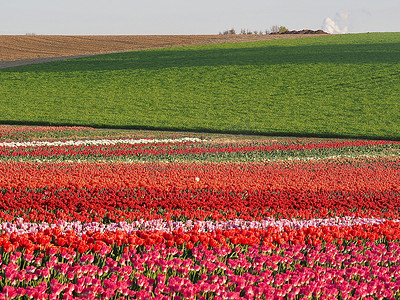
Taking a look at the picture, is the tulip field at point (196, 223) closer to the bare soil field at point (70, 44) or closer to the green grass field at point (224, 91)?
the green grass field at point (224, 91)

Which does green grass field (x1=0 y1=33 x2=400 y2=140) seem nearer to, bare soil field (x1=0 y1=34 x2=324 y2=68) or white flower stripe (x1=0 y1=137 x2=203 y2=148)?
white flower stripe (x1=0 y1=137 x2=203 y2=148)

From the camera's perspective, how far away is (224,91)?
3984 cm

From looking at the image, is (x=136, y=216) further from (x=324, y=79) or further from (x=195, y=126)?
(x=324, y=79)

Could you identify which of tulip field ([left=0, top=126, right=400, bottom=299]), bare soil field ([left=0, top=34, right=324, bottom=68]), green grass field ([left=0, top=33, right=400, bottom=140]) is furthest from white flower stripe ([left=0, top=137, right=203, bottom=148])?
bare soil field ([left=0, top=34, right=324, bottom=68])

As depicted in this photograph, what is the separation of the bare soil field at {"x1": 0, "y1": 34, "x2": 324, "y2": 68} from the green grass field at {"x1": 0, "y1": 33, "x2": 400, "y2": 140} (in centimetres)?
729

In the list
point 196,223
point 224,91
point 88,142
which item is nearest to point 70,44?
point 224,91

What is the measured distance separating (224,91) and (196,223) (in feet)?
107

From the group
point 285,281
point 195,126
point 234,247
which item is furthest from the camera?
point 195,126

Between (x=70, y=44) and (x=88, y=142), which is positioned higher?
(x=70, y=44)

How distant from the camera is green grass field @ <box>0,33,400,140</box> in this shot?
30.4 m

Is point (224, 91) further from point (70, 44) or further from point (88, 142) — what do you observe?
point (70, 44)

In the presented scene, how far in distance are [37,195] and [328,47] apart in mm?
53498

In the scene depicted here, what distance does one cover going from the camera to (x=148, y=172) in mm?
13211

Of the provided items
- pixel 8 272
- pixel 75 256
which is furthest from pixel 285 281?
pixel 8 272
